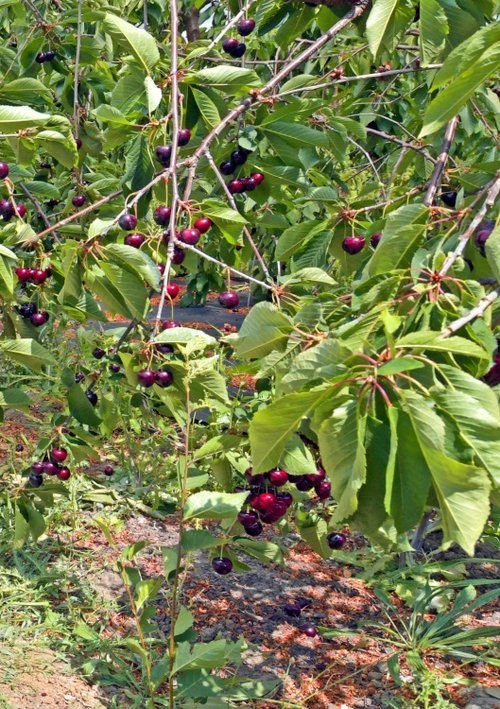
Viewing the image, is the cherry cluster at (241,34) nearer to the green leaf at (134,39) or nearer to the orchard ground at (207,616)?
the green leaf at (134,39)

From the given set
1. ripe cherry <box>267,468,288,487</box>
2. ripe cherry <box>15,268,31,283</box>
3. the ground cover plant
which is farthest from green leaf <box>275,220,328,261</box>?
ripe cherry <box>15,268,31,283</box>

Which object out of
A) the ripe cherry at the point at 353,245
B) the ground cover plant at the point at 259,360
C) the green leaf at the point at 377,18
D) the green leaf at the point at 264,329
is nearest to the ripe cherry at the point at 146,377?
the ground cover plant at the point at 259,360

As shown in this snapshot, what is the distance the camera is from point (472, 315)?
0.93 metres

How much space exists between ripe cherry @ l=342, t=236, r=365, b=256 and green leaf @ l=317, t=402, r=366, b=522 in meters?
1.01

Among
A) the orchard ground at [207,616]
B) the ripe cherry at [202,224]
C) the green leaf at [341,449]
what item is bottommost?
the orchard ground at [207,616]

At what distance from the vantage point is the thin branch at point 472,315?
2.90 feet

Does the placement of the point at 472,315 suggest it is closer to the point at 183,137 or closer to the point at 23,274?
Answer: the point at 183,137

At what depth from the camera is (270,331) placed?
1.19 meters

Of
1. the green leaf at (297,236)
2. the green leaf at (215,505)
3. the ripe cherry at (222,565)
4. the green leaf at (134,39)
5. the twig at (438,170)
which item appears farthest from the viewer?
the ripe cherry at (222,565)

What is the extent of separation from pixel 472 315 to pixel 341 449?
234mm

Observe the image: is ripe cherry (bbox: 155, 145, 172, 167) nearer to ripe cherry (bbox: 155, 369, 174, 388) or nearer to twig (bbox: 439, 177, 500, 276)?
ripe cherry (bbox: 155, 369, 174, 388)

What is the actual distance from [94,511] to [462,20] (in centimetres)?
257

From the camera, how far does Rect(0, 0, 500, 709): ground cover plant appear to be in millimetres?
868

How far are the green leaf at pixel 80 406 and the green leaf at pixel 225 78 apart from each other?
77 cm
